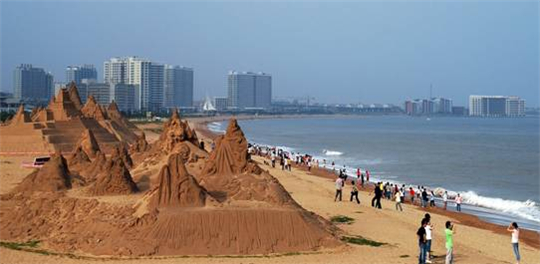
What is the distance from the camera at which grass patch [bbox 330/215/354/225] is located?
958 inches

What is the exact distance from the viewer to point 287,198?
20516mm

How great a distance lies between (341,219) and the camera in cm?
2491

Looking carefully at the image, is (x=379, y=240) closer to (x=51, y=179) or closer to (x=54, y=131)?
(x=51, y=179)

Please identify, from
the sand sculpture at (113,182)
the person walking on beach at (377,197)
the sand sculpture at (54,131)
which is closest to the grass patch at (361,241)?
the sand sculpture at (113,182)

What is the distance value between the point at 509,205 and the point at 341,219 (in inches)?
592

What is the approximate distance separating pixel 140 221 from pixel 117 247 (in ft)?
2.98

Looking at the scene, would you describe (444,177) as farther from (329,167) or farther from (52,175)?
(52,175)

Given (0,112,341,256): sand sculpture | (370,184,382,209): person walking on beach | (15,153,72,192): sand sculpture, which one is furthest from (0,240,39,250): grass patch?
(370,184,382,209): person walking on beach

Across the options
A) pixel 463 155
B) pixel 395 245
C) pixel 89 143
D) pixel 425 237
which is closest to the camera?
pixel 425 237

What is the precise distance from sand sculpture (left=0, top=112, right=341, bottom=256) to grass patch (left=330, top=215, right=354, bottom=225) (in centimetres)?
288

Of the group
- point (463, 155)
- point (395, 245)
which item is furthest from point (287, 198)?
point (463, 155)

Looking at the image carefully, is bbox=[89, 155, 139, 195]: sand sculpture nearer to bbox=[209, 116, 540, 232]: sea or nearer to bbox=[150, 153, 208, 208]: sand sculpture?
bbox=[150, 153, 208, 208]: sand sculpture

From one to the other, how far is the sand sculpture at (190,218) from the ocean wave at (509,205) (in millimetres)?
16120

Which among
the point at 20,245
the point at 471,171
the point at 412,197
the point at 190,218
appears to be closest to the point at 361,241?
the point at 190,218
